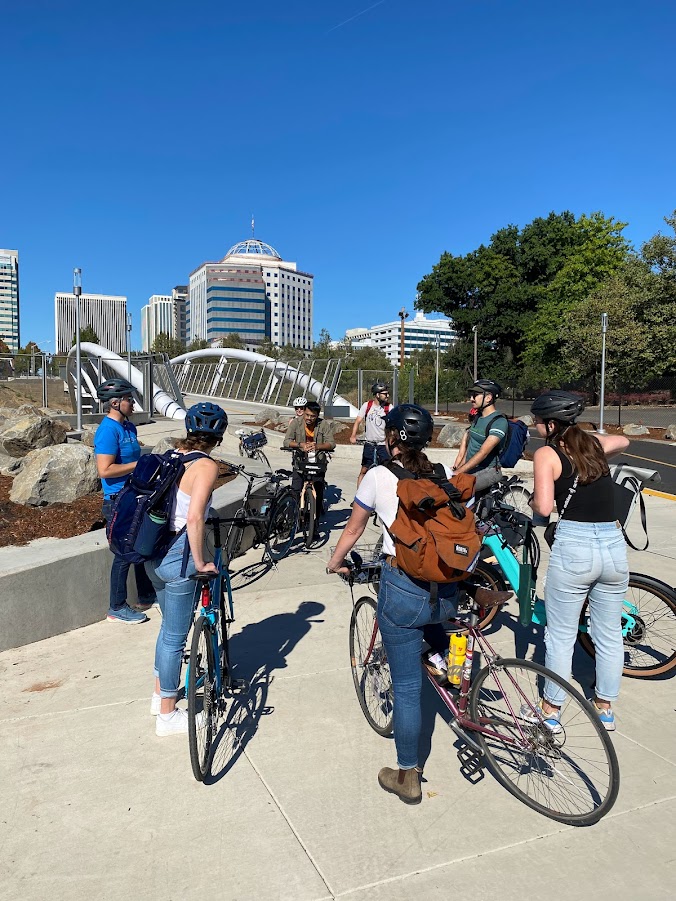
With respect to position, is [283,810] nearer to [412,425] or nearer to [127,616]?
[412,425]

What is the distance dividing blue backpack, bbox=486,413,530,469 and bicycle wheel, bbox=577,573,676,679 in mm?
1523

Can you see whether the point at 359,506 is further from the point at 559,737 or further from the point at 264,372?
the point at 264,372

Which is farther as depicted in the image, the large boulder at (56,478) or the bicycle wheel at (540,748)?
the large boulder at (56,478)

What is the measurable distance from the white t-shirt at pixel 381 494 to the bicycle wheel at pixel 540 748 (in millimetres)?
798

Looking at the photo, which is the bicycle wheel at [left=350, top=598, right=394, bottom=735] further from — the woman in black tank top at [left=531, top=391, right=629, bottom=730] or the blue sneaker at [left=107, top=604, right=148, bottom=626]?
the blue sneaker at [left=107, top=604, right=148, bottom=626]

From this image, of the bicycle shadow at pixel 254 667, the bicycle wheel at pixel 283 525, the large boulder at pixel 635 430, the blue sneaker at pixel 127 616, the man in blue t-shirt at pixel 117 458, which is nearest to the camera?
the bicycle shadow at pixel 254 667

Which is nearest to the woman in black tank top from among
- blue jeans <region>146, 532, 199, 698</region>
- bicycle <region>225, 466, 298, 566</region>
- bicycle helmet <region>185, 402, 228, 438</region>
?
bicycle helmet <region>185, 402, 228, 438</region>

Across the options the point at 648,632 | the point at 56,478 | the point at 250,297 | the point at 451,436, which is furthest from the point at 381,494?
the point at 250,297

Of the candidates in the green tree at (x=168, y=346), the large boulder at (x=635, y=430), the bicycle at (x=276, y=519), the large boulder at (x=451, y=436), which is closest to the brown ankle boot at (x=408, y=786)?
the bicycle at (x=276, y=519)

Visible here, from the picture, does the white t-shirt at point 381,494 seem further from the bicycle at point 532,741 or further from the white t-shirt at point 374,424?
the white t-shirt at point 374,424

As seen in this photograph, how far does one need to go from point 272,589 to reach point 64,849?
3451 mm

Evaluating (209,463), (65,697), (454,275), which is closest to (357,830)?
(209,463)

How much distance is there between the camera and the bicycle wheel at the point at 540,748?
275cm

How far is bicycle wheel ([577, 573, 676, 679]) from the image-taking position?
4.07 m
